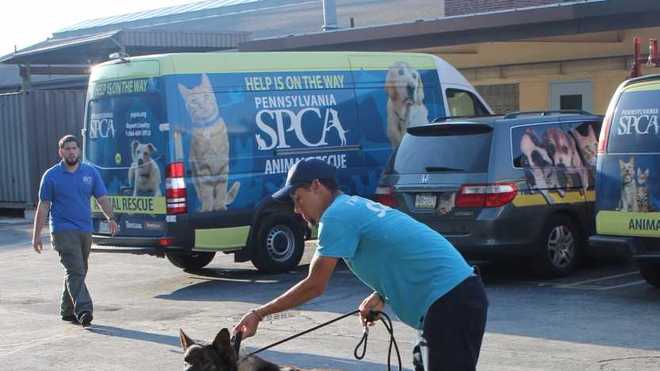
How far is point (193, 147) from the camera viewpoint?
1235 centimetres

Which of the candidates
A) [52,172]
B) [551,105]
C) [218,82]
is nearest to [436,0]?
[551,105]

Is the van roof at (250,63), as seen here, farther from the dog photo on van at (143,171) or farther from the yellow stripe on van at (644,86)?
Answer: the yellow stripe on van at (644,86)

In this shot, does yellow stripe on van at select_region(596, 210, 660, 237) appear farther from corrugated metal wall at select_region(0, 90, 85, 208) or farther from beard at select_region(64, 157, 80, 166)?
corrugated metal wall at select_region(0, 90, 85, 208)

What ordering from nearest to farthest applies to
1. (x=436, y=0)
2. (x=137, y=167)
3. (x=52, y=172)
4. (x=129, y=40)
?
(x=52, y=172), (x=137, y=167), (x=129, y=40), (x=436, y=0)

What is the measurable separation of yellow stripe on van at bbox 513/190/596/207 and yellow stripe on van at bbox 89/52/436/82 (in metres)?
3.57

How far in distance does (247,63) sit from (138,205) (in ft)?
7.15

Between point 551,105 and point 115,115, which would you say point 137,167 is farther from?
point 551,105

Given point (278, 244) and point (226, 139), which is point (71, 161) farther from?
point (278, 244)

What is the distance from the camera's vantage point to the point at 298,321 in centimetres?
1021

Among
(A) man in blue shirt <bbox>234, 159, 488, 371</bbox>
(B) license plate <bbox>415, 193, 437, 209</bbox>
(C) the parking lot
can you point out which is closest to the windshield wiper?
(B) license plate <bbox>415, 193, 437, 209</bbox>

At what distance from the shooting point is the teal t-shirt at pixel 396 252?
4.61 metres

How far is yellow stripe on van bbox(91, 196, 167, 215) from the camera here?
40.5 ft

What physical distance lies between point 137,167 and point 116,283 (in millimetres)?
1588

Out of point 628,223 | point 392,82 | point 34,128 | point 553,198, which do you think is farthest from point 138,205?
point 34,128
